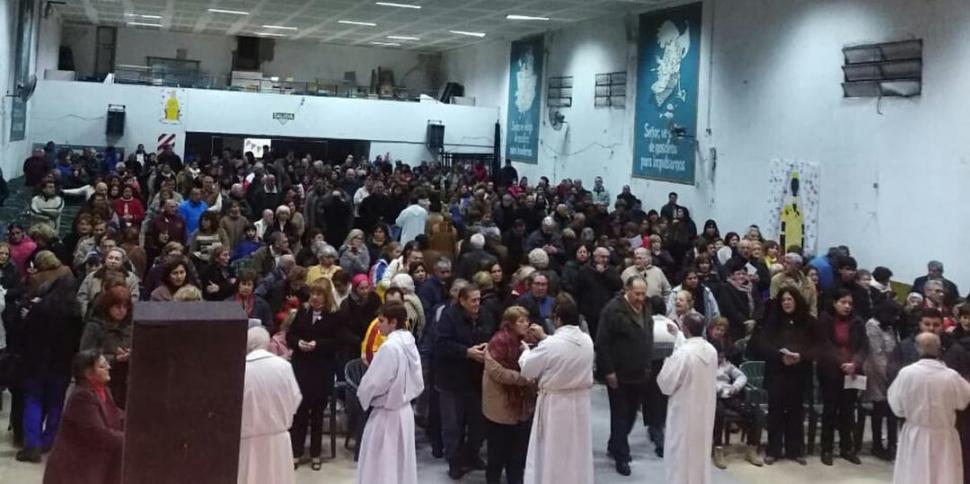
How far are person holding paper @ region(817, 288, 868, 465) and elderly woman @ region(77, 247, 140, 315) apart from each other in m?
5.66

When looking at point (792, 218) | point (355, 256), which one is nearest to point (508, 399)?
point (355, 256)

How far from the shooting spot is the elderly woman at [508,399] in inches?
236

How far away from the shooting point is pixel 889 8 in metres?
11.6

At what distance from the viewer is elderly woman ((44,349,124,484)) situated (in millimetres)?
4398

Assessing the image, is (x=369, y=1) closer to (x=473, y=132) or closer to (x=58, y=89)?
(x=473, y=132)

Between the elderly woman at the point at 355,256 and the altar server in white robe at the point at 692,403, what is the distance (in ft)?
12.3

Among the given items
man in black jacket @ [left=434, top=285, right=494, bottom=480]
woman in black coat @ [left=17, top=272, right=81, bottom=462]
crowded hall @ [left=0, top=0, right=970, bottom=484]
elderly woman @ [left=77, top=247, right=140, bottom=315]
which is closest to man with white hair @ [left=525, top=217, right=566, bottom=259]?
crowded hall @ [left=0, top=0, right=970, bottom=484]

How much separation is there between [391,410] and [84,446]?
1.87m

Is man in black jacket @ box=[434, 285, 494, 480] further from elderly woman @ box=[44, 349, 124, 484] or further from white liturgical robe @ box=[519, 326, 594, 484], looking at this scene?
elderly woman @ box=[44, 349, 124, 484]

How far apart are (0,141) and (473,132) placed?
1212 centimetres

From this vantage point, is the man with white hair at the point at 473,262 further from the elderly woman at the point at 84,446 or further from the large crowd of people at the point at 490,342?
the elderly woman at the point at 84,446

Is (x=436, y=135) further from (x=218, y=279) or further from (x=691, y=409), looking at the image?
(x=691, y=409)

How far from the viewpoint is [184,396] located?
230cm

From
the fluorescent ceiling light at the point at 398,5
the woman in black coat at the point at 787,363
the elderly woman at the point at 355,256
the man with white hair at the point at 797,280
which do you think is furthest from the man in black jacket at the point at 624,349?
the fluorescent ceiling light at the point at 398,5
